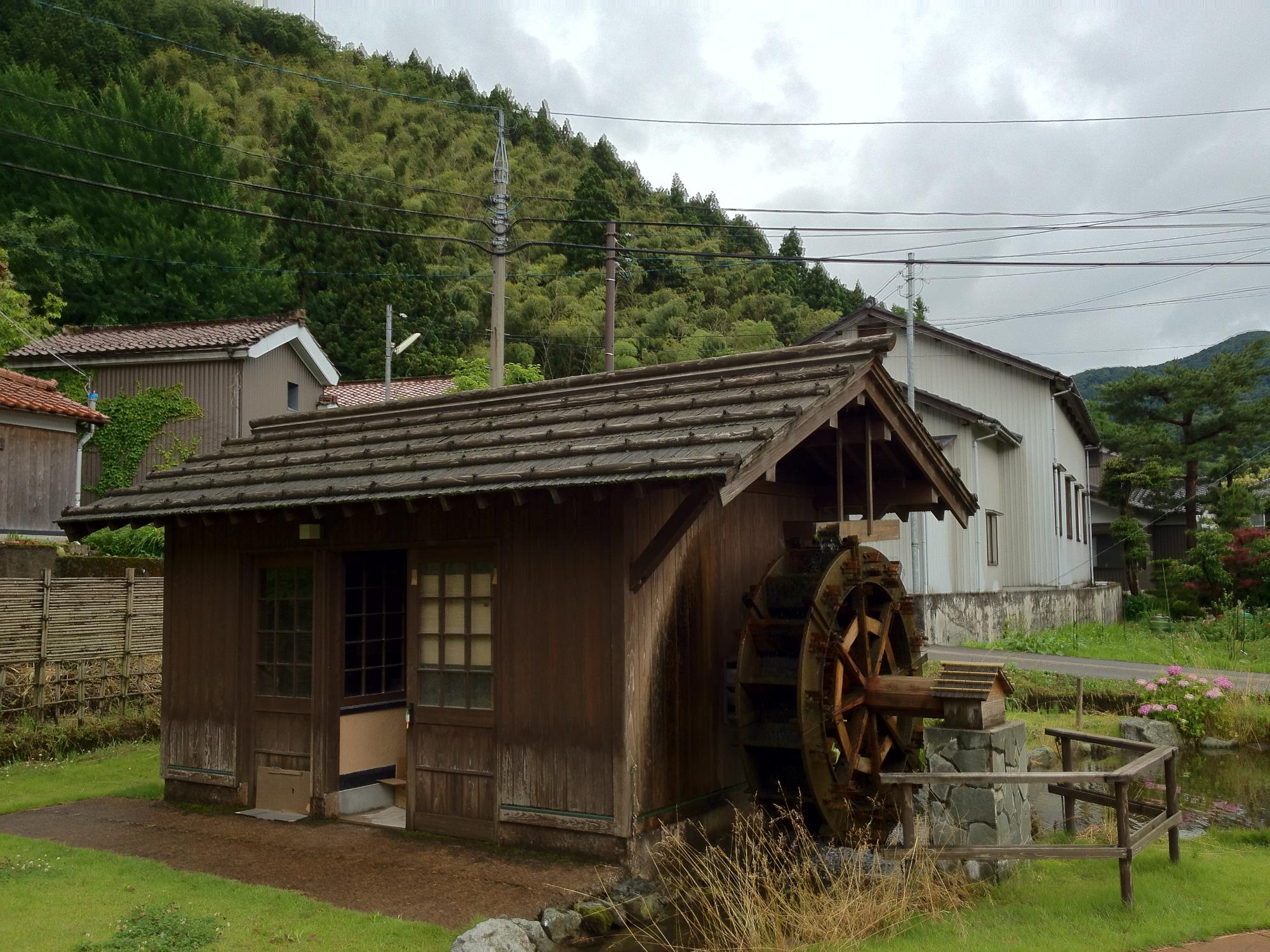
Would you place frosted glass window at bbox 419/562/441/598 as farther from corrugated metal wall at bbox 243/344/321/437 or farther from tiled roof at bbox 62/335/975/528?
corrugated metal wall at bbox 243/344/321/437

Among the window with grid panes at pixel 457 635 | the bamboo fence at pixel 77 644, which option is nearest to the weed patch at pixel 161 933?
the window with grid panes at pixel 457 635

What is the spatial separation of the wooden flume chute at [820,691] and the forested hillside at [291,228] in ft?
46.4

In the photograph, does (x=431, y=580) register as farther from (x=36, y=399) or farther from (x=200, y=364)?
(x=200, y=364)

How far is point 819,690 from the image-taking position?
7914 millimetres

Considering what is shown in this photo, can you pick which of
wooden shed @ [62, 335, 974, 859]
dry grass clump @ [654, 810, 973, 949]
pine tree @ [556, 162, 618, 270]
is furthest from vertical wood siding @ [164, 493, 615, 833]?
pine tree @ [556, 162, 618, 270]

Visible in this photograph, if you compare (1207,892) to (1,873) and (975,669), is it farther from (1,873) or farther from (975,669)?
(1,873)

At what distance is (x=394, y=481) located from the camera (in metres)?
8.12

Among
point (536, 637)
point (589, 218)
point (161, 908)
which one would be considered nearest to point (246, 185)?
point (536, 637)

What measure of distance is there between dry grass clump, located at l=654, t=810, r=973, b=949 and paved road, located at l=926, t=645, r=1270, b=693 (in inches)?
402

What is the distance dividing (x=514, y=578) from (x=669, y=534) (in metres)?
1.51

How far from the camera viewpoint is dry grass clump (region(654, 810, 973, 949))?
6059mm

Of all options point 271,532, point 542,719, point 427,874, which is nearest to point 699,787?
point 542,719

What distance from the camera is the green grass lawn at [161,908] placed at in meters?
5.92

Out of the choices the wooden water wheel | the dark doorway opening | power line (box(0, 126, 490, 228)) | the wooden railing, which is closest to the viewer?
the wooden railing
